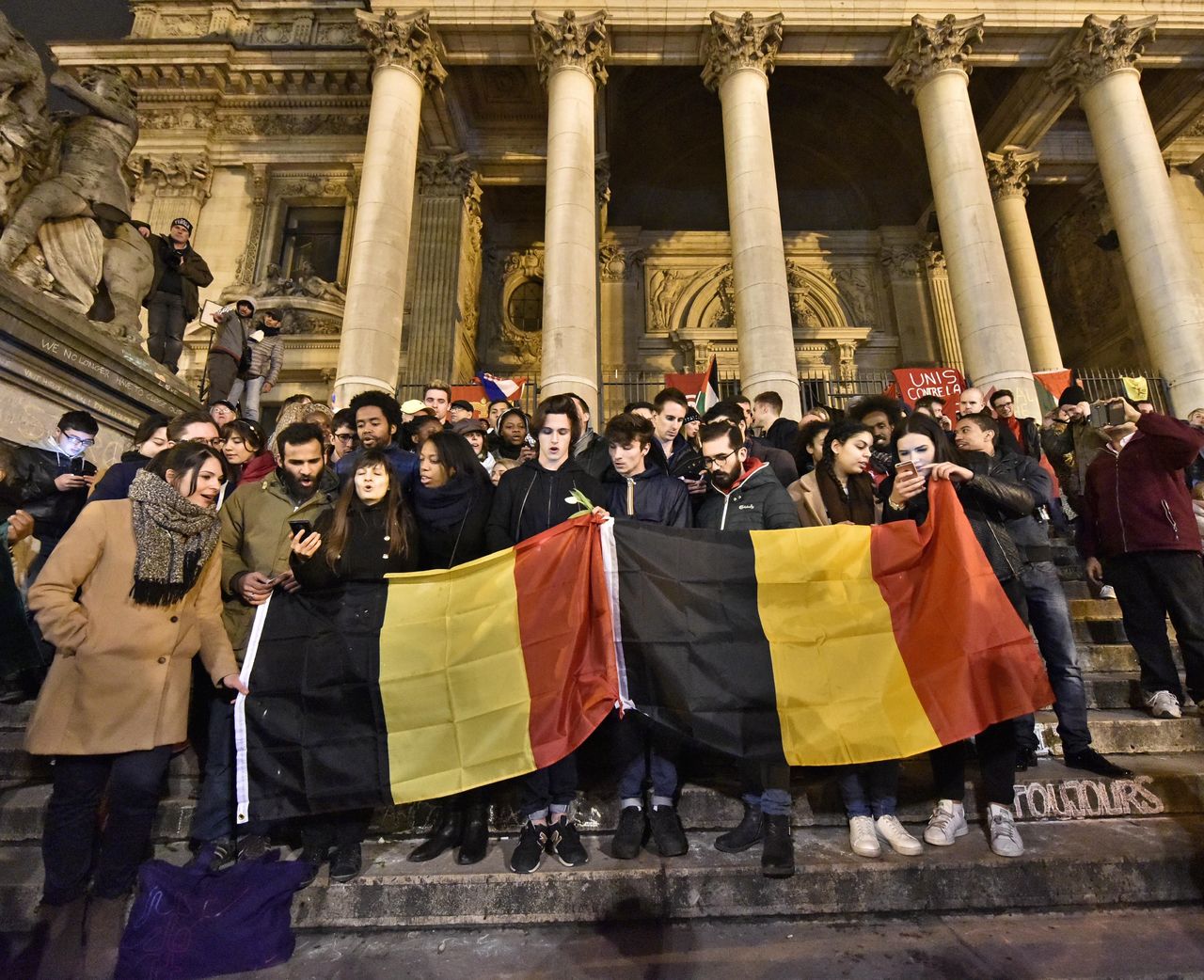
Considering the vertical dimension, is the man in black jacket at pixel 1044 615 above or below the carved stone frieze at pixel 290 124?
below

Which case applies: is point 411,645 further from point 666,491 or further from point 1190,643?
point 1190,643

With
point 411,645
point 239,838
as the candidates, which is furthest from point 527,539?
point 239,838

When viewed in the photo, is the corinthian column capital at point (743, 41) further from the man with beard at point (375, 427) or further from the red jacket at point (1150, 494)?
the man with beard at point (375, 427)

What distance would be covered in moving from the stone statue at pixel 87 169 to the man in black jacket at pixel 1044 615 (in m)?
9.18

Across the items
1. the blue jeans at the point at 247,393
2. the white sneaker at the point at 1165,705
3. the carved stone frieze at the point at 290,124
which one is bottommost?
the white sneaker at the point at 1165,705

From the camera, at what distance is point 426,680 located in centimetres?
329

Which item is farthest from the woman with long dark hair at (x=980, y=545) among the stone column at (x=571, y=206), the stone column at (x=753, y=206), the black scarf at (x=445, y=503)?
the stone column at (x=571, y=206)

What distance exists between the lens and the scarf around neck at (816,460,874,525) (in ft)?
13.0

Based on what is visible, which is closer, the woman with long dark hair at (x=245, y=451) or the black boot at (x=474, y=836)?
the black boot at (x=474, y=836)

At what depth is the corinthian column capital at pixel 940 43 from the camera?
43.2ft

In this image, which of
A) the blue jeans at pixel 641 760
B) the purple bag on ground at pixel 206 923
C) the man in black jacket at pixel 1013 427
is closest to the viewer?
the purple bag on ground at pixel 206 923

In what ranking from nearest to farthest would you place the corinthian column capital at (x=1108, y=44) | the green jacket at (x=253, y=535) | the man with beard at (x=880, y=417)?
the green jacket at (x=253, y=535) < the man with beard at (x=880, y=417) < the corinthian column capital at (x=1108, y=44)

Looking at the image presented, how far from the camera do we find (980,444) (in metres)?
3.89

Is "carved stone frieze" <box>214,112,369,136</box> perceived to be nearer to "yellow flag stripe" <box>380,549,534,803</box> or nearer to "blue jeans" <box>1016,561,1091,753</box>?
"yellow flag stripe" <box>380,549,534,803</box>
